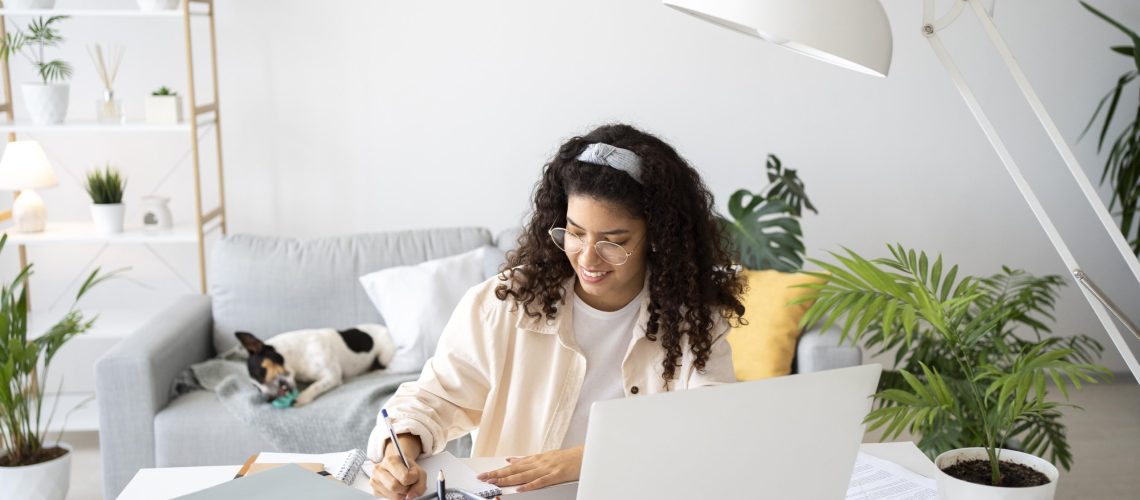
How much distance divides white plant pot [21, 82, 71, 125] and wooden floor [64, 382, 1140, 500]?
1090mm

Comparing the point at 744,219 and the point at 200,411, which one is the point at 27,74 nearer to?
the point at 200,411

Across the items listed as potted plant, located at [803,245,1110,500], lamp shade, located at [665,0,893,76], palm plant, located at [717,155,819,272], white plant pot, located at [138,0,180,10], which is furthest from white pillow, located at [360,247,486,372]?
lamp shade, located at [665,0,893,76]

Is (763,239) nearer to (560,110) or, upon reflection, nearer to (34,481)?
(560,110)

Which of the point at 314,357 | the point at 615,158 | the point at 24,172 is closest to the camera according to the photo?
the point at 615,158

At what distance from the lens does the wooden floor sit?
3.05 metres

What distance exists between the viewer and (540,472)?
147 cm

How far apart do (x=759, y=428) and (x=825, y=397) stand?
3.8 inches

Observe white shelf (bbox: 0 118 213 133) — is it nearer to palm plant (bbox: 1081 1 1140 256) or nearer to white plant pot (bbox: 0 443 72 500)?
white plant pot (bbox: 0 443 72 500)

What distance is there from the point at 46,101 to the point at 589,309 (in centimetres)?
229

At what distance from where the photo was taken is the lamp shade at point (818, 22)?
40.2 inches

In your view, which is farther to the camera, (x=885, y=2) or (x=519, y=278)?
(x=885, y=2)

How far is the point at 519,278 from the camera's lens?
1.78m

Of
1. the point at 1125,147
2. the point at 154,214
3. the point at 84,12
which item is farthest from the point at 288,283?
the point at 1125,147

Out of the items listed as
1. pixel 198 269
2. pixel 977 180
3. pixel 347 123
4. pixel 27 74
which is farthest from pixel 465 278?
pixel 977 180
